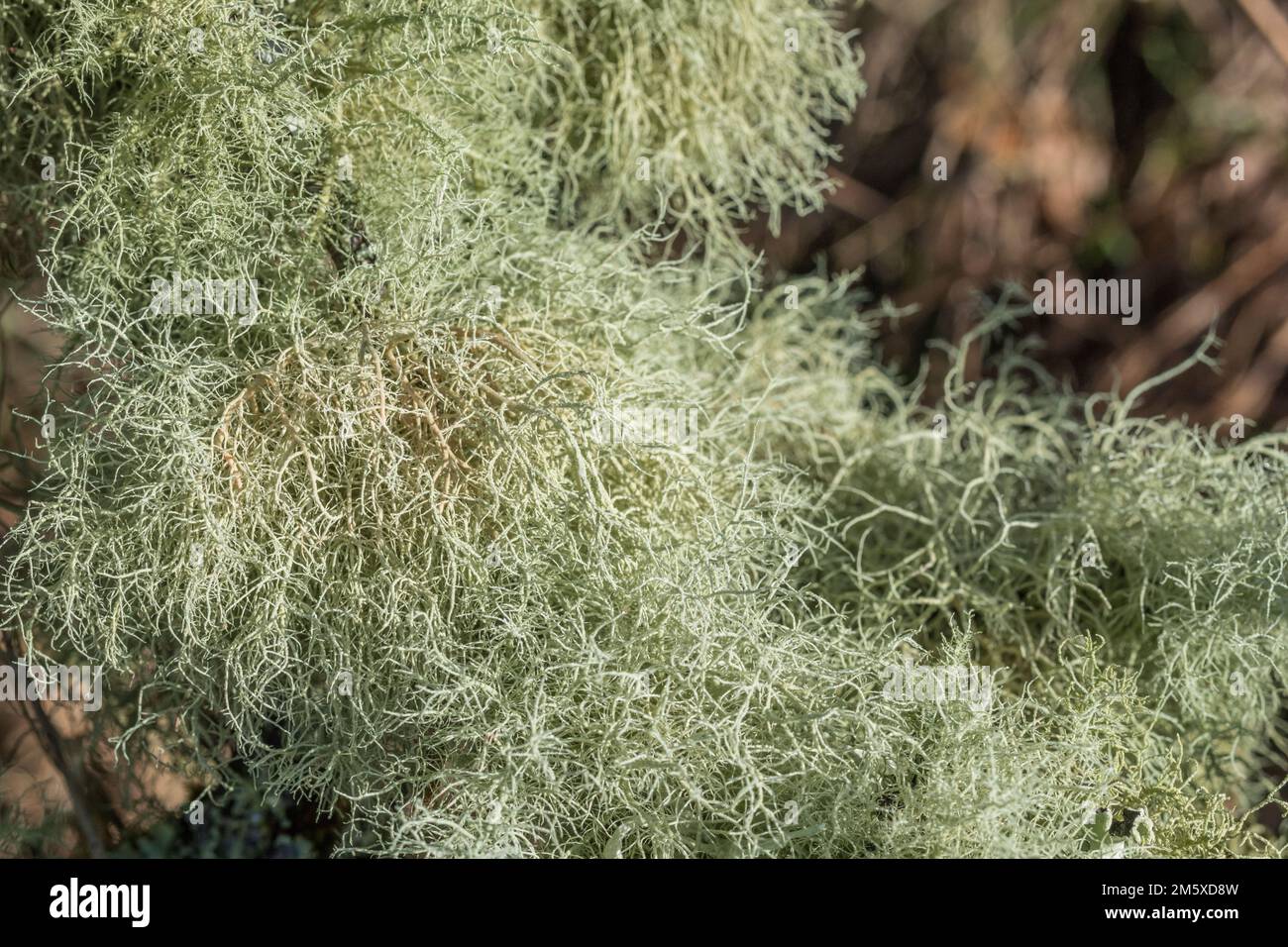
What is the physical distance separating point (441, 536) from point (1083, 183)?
807 mm

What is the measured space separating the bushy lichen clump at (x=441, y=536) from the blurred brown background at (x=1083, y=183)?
545 mm

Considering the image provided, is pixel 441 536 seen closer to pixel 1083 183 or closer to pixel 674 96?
pixel 674 96

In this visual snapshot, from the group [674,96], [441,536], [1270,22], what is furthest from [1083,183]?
[441,536]

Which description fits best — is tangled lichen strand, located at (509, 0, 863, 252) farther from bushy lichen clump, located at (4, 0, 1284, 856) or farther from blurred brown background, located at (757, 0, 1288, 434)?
blurred brown background, located at (757, 0, 1288, 434)

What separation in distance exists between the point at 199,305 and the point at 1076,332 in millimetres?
803

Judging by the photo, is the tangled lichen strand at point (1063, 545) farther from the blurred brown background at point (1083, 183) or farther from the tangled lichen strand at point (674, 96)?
the blurred brown background at point (1083, 183)

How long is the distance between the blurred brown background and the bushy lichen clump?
55 cm

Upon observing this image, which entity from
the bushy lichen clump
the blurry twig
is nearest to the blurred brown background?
the blurry twig

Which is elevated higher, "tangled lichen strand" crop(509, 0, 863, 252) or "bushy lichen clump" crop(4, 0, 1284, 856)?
"tangled lichen strand" crop(509, 0, 863, 252)

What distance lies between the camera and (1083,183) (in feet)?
3.54

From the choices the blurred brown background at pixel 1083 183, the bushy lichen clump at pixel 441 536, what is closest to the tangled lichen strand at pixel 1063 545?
the bushy lichen clump at pixel 441 536

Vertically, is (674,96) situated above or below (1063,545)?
above

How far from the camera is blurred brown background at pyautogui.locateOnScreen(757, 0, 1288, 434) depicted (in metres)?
1.03
